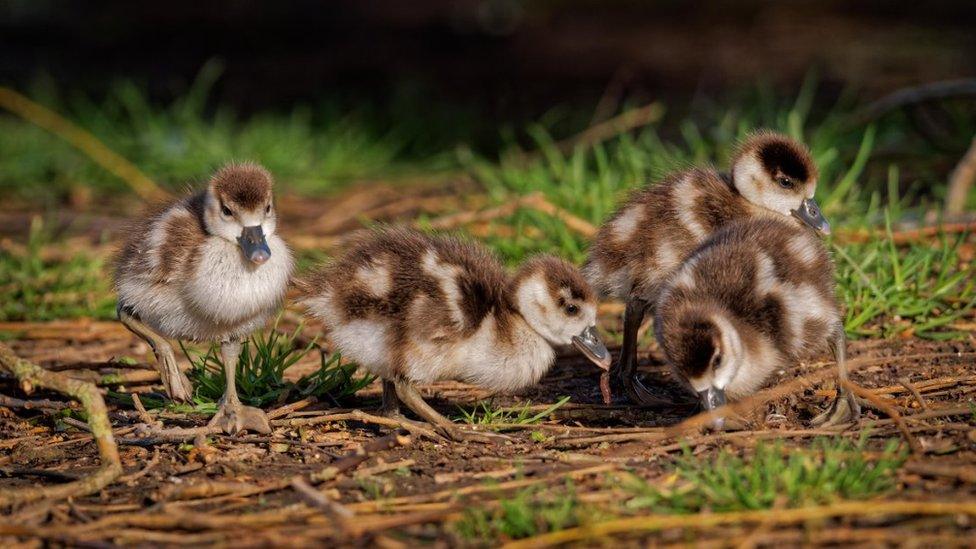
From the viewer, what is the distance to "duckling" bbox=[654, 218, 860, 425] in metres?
4.05

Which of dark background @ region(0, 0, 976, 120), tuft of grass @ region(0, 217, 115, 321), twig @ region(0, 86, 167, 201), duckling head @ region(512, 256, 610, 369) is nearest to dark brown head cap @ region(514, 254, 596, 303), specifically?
duckling head @ region(512, 256, 610, 369)

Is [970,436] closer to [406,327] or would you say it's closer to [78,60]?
[406,327]

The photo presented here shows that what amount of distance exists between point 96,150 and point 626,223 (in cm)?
487

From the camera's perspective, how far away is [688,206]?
15.9 ft

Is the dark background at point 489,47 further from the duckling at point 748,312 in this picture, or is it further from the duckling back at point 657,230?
the duckling at point 748,312

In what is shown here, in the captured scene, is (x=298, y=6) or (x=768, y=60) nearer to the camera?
(x=768, y=60)

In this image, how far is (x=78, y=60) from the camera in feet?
42.2

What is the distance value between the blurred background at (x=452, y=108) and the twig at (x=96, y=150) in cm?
2

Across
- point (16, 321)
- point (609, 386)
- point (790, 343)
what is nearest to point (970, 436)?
point (790, 343)

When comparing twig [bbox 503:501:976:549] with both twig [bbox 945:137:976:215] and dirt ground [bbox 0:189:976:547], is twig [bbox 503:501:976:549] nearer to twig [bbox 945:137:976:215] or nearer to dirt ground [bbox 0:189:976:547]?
dirt ground [bbox 0:189:976:547]

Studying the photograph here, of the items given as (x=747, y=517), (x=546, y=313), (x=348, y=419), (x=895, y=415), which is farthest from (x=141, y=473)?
(x=895, y=415)

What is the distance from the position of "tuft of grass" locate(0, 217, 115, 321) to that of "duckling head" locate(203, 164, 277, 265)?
69.8 inches

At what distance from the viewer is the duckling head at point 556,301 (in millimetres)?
4414

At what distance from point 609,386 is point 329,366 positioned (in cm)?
115
